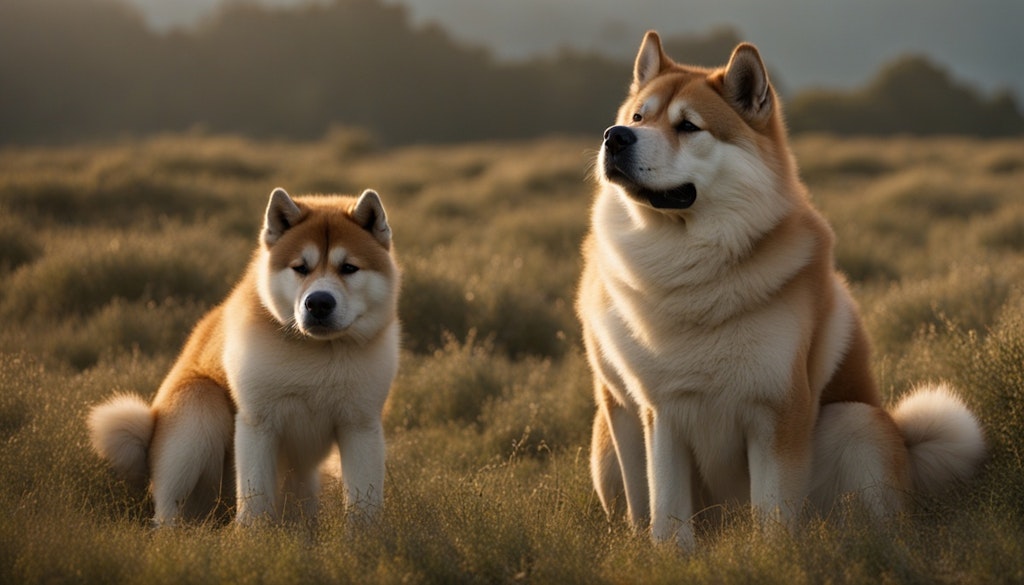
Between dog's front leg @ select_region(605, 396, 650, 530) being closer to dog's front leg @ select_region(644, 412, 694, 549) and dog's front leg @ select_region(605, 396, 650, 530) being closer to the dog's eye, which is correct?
dog's front leg @ select_region(644, 412, 694, 549)

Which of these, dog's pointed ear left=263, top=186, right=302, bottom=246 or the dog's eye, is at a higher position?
the dog's eye

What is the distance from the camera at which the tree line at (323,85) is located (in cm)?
2761

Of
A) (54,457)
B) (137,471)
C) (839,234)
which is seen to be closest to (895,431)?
(137,471)

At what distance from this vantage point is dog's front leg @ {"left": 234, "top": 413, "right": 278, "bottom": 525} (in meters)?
3.99

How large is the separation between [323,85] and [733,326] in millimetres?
29783

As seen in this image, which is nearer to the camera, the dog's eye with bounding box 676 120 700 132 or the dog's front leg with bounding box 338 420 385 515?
the dog's eye with bounding box 676 120 700 132

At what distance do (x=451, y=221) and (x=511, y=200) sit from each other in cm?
158

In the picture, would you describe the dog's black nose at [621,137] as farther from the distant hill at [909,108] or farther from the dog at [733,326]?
the distant hill at [909,108]

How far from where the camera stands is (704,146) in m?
3.74

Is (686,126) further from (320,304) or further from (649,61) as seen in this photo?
(320,304)

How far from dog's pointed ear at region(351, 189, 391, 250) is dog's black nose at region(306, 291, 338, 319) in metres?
0.56

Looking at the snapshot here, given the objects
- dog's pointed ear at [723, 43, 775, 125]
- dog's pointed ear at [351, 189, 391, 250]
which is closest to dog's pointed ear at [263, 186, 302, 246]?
dog's pointed ear at [351, 189, 391, 250]

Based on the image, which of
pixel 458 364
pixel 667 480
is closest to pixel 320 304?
pixel 667 480

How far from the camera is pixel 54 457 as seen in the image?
4.35 m
